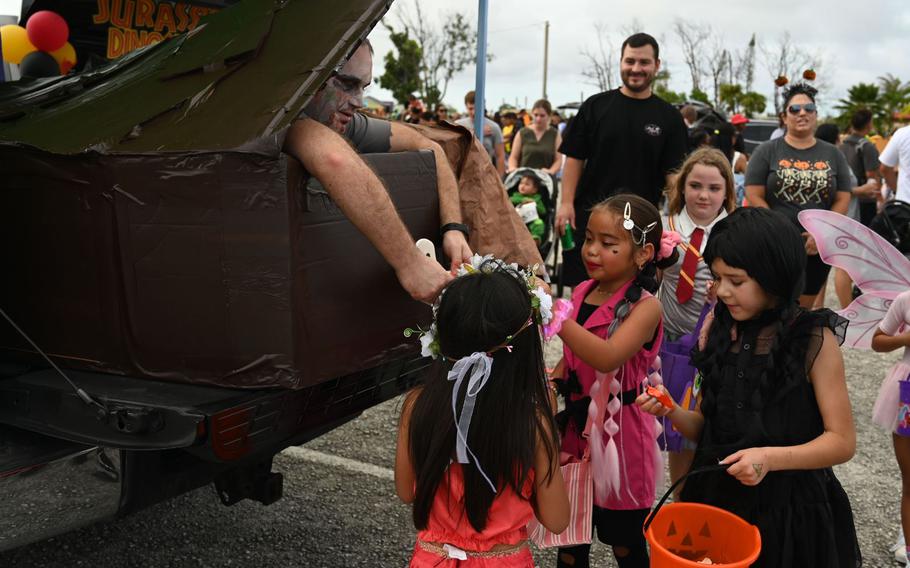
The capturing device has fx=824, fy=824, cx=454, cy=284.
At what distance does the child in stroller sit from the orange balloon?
355cm

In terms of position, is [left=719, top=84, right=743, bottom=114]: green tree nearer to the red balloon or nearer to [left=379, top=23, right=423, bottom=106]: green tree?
[left=379, top=23, right=423, bottom=106]: green tree

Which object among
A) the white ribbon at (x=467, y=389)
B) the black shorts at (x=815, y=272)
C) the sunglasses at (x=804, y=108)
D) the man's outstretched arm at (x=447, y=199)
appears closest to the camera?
the white ribbon at (x=467, y=389)

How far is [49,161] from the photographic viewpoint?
2.20 m

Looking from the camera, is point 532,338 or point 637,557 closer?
point 532,338

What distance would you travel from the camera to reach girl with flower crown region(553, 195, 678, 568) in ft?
7.78

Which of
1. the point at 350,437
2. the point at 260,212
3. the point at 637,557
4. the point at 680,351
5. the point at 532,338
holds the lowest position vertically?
the point at 350,437

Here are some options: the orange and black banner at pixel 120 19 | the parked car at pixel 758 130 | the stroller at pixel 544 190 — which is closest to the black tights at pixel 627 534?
the orange and black banner at pixel 120 19

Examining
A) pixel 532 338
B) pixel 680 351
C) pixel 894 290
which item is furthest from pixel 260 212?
pixel 894 290

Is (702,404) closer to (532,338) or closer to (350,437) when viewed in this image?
(532,338)

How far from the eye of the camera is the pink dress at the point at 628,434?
240 cm

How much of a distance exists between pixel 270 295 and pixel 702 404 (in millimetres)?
1171

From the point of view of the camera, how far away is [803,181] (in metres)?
4.64

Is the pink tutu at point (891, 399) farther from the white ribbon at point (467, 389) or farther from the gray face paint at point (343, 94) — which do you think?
the gray face paint at point (343, 94)

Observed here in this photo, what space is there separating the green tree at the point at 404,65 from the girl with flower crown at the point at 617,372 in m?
36.0
